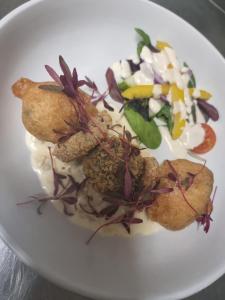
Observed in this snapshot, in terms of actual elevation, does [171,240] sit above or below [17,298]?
above

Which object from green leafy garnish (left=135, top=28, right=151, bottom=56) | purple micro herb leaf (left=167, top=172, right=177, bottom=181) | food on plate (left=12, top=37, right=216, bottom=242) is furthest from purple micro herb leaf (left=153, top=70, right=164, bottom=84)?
purple micro herb leaf (left=167, top=172, right=177, bottom=181)

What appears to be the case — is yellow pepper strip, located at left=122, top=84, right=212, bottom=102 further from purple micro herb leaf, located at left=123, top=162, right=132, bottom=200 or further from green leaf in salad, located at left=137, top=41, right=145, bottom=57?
purple micro herb leaf, located at left=123, top=162, right=132, bottom=200

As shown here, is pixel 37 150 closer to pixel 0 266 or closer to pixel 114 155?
pixel 114 155

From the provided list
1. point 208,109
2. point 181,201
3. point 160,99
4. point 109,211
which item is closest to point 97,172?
point 109,211

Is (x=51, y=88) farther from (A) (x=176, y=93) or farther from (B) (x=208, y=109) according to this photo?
(B) (x=208, y=109)

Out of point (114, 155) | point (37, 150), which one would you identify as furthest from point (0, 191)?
point (114, 155)

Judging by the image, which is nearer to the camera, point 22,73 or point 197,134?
point 22,73
